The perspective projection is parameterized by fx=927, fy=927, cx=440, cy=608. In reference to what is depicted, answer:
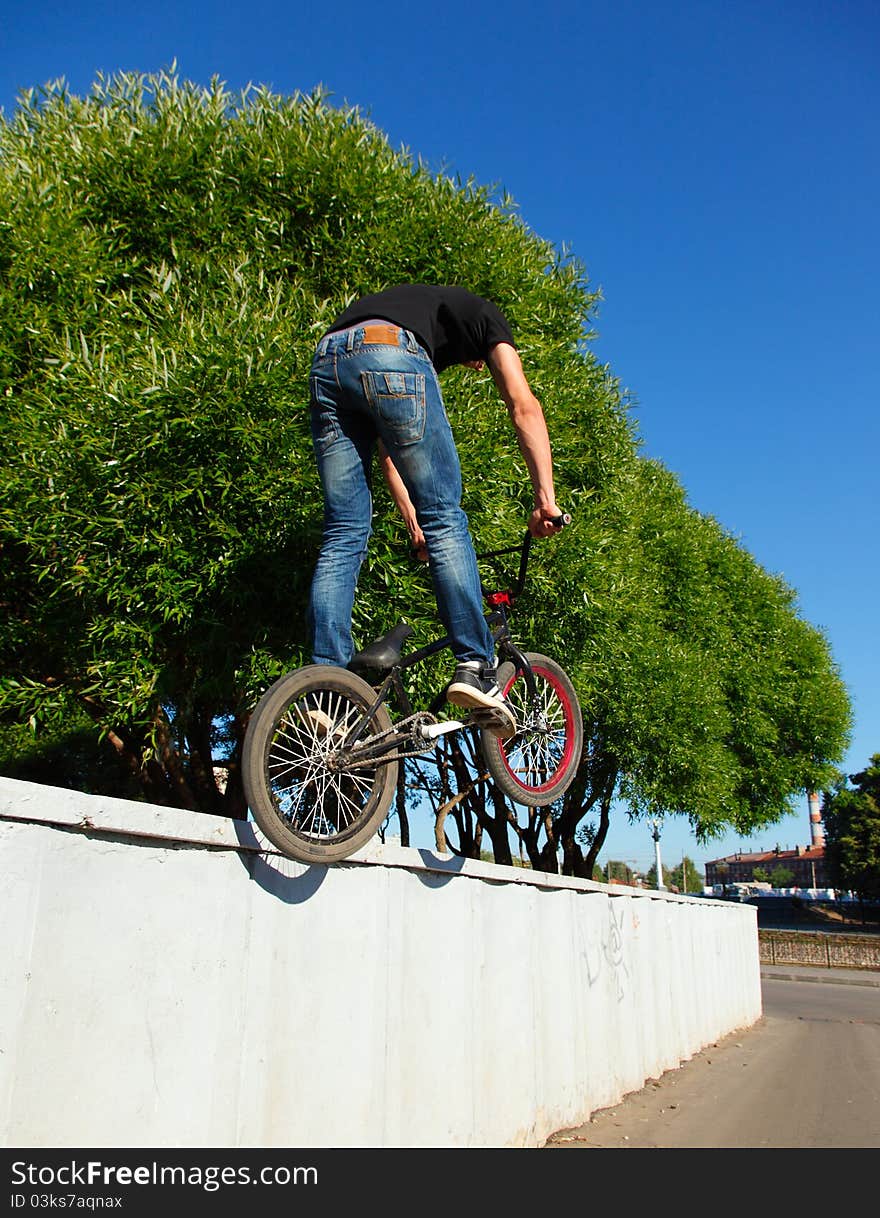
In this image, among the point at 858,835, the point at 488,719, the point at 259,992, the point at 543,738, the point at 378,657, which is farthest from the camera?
the point at 858,835

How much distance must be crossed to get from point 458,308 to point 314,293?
21.5 ft

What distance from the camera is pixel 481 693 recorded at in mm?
4332

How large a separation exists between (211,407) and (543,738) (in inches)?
179

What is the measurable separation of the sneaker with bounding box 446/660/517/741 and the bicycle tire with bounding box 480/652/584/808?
0.55 metres

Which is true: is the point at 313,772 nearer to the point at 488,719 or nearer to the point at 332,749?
the point at 332,749

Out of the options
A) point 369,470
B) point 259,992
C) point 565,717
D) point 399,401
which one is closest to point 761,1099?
point 565,717

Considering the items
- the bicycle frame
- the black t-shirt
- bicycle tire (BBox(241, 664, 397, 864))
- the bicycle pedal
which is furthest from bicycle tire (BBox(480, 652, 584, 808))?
the black t-shirt

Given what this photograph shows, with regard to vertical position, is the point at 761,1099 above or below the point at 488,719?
below

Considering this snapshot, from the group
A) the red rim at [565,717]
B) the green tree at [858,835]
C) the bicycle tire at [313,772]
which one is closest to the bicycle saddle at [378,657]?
the bicycle tire at [313,772]

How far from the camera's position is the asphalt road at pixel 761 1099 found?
22.1ft

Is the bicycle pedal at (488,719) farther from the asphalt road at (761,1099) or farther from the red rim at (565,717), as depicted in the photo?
the asphalt road at (761,1099)

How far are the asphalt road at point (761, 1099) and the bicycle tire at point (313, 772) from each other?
356 cm

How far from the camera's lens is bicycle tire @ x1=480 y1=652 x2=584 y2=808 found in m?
→ 5.19

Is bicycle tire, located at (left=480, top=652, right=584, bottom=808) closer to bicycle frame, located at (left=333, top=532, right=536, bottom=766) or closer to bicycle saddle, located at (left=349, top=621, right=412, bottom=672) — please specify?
bicycle frame, located at (left=333, top=532, right=536, bottom=766)
